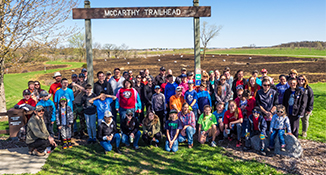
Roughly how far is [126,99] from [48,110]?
99.7 inches

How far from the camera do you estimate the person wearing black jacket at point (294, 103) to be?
7086mm

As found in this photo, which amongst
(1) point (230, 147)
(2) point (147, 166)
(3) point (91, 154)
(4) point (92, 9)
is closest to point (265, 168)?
(1) point (230, 147)

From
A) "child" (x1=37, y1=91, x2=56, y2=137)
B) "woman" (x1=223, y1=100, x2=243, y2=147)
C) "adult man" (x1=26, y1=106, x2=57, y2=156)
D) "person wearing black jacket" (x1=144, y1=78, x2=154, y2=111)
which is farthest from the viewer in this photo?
"person wearing black jacket" (x1=144, y1=78, x2=154, y2=111)

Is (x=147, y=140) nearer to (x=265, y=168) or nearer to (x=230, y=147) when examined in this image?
(x=230, y=147)

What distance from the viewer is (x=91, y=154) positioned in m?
6.75

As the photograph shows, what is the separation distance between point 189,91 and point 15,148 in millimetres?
6113

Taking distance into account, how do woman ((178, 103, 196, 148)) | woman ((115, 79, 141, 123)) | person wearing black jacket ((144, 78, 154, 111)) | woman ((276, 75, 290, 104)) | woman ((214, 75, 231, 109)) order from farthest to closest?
person wearing black jacket ((144, 78, 154, 111)) < woman ((214, 75, 231, 109)) < woman ((276, 75, 290, 104)) < woman ((115, 79, 141, 123)) < woman ((178, 103, 196, 148))

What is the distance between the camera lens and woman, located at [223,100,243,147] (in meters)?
7.18

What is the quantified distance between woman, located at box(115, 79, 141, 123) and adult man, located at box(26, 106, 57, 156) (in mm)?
2364

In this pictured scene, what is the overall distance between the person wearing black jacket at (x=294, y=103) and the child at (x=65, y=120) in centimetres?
721

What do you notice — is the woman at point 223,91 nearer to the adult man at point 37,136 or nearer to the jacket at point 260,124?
the jacket at point 260,124

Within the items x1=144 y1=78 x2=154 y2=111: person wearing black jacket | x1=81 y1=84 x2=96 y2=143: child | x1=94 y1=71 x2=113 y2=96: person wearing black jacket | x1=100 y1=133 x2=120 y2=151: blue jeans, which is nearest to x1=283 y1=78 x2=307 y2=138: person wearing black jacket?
x1=144 y1=78 x2=154 y2=111: person wearing black jacket

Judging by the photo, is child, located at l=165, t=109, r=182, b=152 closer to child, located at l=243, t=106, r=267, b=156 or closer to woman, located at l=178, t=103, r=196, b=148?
woman, located at l=178, t=103, r=196, b=148

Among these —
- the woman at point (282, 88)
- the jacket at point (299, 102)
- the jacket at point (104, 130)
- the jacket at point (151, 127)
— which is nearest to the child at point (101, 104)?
the jacket at point (104, 130)
